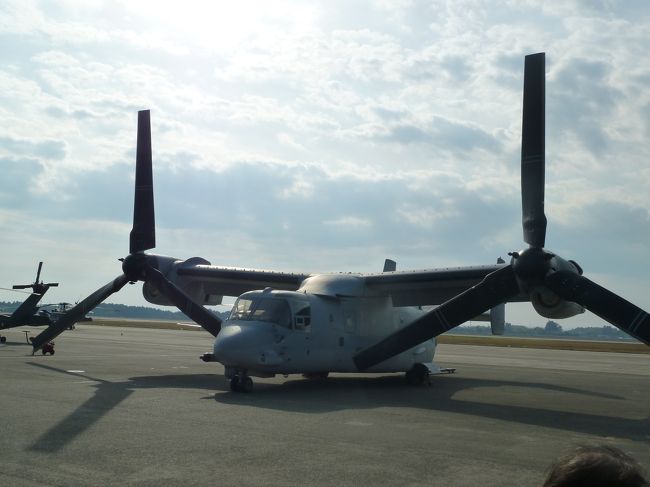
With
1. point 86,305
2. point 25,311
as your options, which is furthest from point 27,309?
point 86,305

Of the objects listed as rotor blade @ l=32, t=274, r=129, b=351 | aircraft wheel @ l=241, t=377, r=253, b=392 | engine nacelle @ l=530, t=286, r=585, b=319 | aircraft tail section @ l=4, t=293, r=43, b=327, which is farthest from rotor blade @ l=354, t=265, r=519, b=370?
aircraft tail section @ l=4, t=293, r=43, b=327

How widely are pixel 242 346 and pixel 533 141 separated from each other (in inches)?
334

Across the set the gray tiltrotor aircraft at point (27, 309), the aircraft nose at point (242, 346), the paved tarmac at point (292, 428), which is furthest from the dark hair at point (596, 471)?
the gray tiltrotor aircraft at point (27, 309)

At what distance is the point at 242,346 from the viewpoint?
56.4 ft

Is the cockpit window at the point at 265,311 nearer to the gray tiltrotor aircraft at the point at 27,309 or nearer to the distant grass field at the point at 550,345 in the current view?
the gray tiltrotor aircraft at the point at 27,309

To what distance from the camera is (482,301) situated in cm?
1733

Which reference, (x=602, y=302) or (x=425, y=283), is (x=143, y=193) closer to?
(x=425, y=283)

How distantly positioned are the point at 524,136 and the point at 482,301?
4.09 m

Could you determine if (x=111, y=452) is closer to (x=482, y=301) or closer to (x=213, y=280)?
(x=482, y=301)

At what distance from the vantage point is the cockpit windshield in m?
18.5

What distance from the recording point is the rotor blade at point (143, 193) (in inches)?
917

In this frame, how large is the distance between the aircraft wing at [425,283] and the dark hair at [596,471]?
17.8 m

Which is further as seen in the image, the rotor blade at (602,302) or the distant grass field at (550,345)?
the distant grass field at (550,345)

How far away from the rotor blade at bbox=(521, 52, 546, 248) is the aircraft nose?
6792 millimetres
